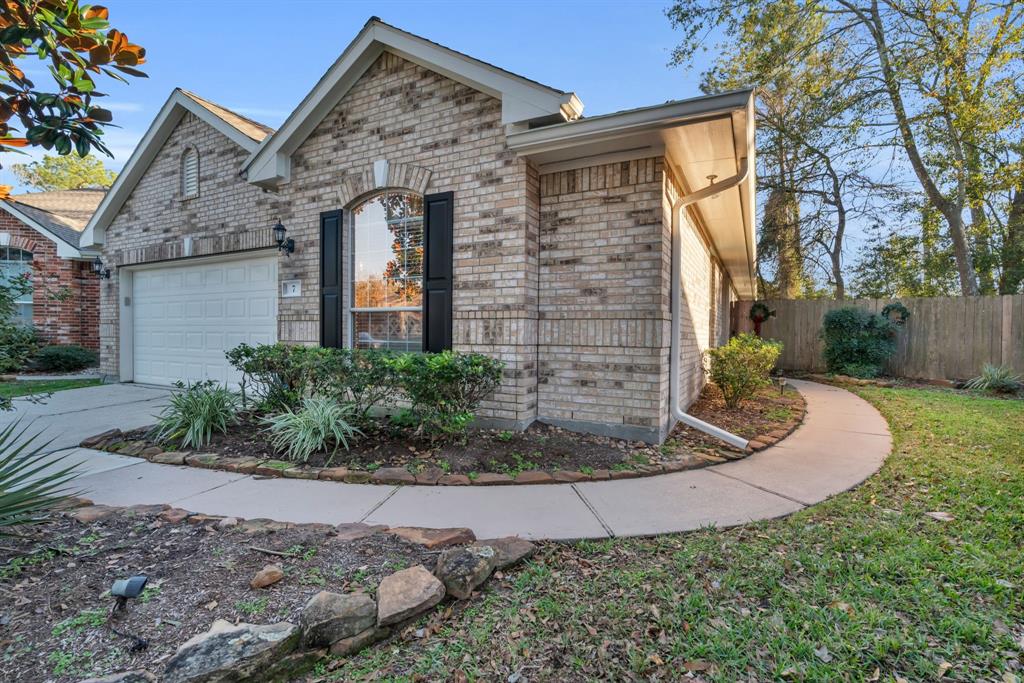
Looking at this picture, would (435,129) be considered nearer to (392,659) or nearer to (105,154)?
(105,154)

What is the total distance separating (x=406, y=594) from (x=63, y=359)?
46.6 feet

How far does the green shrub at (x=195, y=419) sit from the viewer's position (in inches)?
191

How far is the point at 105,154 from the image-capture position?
240cm

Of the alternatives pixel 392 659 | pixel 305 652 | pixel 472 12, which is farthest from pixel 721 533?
pixel 472 12

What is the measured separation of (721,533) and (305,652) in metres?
2.41

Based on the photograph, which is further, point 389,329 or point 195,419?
point 389,329

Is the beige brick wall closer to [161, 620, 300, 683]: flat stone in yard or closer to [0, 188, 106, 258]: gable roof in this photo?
[161, 620, 300, 683]: flat stone in yard

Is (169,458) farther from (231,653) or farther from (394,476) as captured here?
(231,653)

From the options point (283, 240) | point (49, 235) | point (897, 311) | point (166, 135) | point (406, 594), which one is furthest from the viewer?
point (49, 235)

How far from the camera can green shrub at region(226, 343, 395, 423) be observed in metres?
4.68

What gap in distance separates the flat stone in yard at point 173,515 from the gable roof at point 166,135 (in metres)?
6.52

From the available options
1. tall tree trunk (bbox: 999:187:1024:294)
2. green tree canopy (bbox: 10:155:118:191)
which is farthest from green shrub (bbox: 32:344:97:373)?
tall tree trunk (bbox: 999:187:1024:294)

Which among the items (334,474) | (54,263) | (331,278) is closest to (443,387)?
(334,474)

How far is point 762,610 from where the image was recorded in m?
2.17
